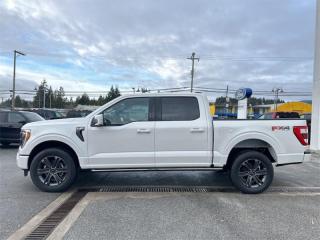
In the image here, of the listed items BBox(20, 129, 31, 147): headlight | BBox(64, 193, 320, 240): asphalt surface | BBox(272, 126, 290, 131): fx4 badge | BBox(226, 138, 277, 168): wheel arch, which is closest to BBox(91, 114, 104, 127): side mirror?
BBox(20, 129, 31, 147): headlight

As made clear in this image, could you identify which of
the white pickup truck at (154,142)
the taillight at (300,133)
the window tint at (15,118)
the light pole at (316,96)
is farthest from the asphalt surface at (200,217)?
the window tint at (15,118)

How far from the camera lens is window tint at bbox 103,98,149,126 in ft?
20.4

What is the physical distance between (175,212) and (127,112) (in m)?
2.17

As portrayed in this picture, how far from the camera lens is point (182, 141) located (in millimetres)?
6156

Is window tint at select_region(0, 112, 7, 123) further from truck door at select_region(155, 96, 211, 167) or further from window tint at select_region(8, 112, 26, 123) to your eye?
truck door at select_region(155, 96, 211, 167)

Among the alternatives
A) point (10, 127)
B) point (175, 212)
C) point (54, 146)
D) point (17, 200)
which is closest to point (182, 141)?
point (175, 212)

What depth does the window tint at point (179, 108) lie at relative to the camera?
247 inches

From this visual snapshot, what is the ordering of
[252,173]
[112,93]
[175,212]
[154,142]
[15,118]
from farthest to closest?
[112,93] → [15,118] → [252,173] → [154,142] → [175,212]

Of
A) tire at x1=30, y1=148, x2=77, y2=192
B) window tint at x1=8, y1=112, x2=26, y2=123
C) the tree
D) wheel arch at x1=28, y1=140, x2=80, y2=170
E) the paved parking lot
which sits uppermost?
the tree

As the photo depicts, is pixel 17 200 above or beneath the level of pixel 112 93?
beneath

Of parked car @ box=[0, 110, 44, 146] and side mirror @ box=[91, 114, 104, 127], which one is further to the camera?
parked car @ box=[0, 110, 44, 146]

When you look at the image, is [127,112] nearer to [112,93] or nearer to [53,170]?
[53,170]

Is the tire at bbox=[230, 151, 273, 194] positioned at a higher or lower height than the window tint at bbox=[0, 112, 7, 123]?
lower

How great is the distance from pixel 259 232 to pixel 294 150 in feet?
8.34
